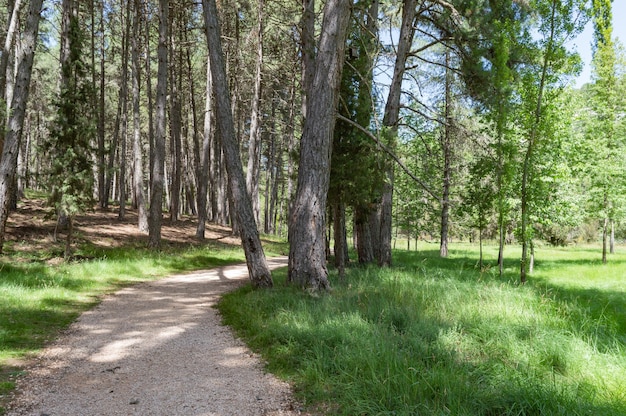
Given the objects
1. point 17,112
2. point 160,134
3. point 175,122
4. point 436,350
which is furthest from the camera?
point 175,122

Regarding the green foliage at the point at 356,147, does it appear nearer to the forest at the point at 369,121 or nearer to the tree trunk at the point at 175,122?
the forest at the point at 369,121

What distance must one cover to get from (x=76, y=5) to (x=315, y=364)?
1648 cm

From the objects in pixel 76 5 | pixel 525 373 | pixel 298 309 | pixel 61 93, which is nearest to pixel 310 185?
pixel 298 309

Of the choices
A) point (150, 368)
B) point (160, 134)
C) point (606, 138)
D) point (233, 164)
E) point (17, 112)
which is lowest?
point (150, 368)

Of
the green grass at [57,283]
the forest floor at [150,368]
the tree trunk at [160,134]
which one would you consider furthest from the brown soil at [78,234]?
the forest floor at [150,368]

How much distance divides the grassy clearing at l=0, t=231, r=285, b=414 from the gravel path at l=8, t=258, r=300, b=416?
32cm

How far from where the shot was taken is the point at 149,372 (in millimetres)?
4355

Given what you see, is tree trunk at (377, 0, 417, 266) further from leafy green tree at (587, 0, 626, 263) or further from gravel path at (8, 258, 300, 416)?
leafy green tree at (587, 0, 626, 263)

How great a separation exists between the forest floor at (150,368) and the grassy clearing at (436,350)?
15.0 inches

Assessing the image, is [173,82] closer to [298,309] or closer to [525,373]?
[298,309]

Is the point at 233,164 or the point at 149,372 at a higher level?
the point at 233,164

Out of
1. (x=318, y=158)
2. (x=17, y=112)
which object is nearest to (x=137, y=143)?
(x=17, y=112)

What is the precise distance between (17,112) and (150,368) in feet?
26.6

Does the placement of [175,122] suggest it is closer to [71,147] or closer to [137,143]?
[137,143]
